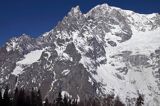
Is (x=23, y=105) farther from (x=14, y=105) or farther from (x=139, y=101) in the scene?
(x=139, y=101)

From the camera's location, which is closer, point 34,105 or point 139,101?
point 139,101

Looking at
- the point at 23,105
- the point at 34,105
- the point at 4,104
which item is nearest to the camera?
the point at 4,104

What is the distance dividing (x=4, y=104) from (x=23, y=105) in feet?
86.0

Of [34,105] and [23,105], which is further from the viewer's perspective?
[34,105]

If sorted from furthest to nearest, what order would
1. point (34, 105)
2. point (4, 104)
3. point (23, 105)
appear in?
1. point (34, 105)
2. point (23, 105)
3. point (4, 104)

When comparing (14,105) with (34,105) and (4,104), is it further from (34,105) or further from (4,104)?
(4,104)

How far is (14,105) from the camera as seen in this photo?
18825 cm

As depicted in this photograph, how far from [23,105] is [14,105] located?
7.81 meters

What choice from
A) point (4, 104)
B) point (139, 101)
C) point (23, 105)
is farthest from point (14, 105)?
point (139, 101)

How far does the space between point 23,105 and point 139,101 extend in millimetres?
41911

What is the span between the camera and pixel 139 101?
170125 mm

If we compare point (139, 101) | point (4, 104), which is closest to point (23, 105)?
point (4, 104)

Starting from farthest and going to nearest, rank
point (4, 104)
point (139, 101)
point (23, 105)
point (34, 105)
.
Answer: point (34, 105) → point (23, 105) → point (139, 101) → point (4, 104)

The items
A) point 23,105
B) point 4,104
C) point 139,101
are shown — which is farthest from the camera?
point 23,105
